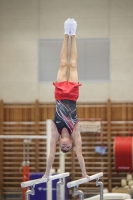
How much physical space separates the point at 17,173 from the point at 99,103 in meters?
3.64

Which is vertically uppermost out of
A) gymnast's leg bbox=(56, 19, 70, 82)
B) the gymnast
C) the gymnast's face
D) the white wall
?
the white wall

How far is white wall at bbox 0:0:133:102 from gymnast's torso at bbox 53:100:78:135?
696 cm

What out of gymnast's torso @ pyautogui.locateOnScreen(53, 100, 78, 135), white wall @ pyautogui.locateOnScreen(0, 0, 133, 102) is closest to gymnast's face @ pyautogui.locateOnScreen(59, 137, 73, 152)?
gymnast's torso @ pyautogui.locateOnScreen(53, 100, 78, 135)

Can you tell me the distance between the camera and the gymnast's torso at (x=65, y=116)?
23.5 feet

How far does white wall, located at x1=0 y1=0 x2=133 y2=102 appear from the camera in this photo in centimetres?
1415

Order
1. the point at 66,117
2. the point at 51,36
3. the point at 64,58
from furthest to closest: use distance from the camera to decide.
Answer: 1. the point at 51,36
2. the point at 64,58
3. the point at 66,117

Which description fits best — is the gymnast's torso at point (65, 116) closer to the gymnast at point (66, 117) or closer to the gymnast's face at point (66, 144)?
the gymnast at point (66, 117)

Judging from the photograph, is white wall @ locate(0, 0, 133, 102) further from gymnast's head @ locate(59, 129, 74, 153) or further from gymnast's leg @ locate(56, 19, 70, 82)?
gymnast's head @ locate(59, 129, 74, 153)

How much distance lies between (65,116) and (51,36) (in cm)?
759

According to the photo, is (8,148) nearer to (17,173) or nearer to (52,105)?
(17,173)

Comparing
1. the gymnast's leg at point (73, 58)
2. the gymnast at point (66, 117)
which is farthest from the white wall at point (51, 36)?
the gymnast at point (66, 117)

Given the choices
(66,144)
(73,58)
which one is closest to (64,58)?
(73,58)

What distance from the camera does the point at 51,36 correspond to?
1435 cm

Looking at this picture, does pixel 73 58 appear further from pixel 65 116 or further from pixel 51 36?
pixel 51 36
